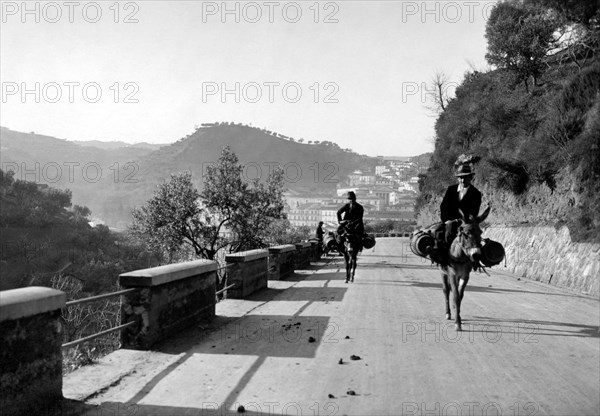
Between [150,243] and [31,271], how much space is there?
38517 mm

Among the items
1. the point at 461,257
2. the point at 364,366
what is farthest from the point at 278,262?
the point at 364,366

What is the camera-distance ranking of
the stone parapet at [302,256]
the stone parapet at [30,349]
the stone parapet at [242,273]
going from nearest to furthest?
1. the stone parapet at [30,349]
2. the stone parapet at [242,273]
3. the stone parapet at [302,256]

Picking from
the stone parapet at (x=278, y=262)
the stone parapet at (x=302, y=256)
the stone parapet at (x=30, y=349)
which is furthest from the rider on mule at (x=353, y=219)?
the stone parapet at (x=30, y=349)

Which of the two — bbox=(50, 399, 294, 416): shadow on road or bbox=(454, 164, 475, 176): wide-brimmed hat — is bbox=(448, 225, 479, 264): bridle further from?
bbox=(50, 399, 294, 416): shadow on road

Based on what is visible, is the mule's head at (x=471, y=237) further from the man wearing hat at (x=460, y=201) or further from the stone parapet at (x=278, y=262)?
the stone parapet at (x=278, y=262)

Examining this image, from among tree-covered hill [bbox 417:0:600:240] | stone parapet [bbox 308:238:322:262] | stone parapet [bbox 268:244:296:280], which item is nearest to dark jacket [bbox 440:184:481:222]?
stone parapet [bbox 268:244:296:280]

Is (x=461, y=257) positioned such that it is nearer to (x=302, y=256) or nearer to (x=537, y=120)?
(x=302, y=256)

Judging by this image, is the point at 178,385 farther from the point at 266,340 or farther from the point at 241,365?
the point at 266,340

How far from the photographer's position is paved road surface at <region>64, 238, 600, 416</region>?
548 cm

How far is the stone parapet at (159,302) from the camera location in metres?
7.72

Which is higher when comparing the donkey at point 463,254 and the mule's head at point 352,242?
the donkey at point 463,254

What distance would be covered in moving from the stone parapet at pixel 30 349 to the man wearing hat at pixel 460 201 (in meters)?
6.64

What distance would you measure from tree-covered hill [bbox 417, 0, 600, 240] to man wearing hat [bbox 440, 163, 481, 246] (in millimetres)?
10578

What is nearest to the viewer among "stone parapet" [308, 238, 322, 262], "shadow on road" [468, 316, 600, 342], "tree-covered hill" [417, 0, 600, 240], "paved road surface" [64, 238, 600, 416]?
"paved road surface" [64, 238, 600, 416]
